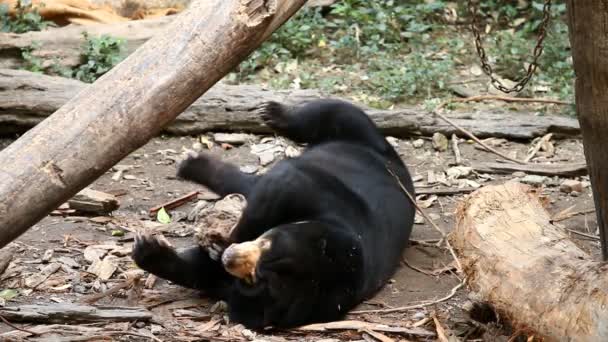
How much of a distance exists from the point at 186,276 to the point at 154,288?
0.88ft

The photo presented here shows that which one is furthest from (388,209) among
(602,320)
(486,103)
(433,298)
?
(486,103)

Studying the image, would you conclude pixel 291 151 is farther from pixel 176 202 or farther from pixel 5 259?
pixel 5 259

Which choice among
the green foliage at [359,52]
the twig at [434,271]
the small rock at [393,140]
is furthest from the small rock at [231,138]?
the twig at [434,271]

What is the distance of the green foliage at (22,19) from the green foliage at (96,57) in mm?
1062

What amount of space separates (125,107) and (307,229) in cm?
156

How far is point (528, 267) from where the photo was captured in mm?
4539

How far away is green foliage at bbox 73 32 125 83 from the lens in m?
8.95

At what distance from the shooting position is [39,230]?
246 inches

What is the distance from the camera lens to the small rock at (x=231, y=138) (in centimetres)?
796

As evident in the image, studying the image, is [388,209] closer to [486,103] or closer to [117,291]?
[117,291]

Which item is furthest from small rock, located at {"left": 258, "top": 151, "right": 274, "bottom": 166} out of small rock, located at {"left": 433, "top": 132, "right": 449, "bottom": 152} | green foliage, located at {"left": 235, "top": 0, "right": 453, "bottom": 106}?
green foliage, located at {"left": 235, "top": 0, "right": 453, "bottom": 106}

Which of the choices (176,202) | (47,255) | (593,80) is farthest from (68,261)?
(593,80)

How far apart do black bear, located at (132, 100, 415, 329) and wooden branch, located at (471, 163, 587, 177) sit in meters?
1.52

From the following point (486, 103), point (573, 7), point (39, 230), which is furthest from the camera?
point (486, 103)
